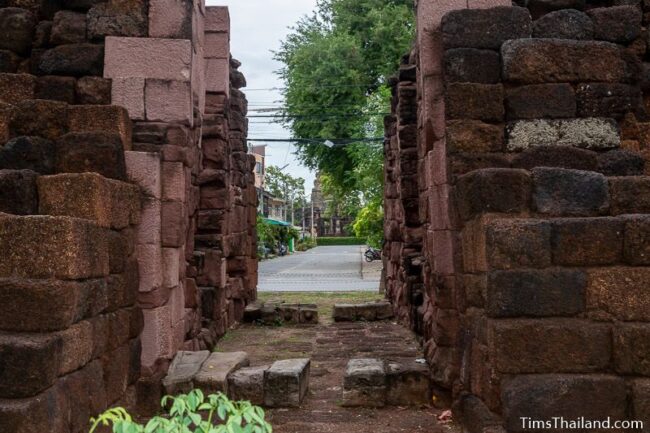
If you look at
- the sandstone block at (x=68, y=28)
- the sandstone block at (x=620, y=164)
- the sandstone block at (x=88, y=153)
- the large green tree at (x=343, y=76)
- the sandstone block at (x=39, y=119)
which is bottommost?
the sandstone block at (x=620, y=164)

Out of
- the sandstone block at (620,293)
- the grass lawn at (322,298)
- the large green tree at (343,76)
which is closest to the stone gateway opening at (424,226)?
the sandstone block at (620,293)

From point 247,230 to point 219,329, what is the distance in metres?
3.14

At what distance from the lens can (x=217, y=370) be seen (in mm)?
5453

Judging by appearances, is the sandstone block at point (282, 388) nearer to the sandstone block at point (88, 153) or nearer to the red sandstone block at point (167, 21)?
the sandstone block at point (88, 153)

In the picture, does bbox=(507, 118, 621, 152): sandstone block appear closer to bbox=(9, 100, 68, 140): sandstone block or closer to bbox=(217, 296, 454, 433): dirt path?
bbox=(217, 296, 454, 433): dirt path

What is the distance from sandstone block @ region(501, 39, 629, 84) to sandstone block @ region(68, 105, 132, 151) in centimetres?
299

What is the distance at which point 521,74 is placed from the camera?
4.84 m

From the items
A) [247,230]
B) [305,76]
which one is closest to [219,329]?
[247,230]

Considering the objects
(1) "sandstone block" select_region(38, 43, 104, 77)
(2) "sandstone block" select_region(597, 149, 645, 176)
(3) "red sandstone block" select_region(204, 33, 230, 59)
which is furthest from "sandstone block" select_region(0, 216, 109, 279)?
(3) "red sandstone block" select_region(204, 33, 230, 59)

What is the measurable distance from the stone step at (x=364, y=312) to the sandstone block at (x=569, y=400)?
22.3 feet

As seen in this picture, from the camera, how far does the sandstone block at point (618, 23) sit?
16.5ft

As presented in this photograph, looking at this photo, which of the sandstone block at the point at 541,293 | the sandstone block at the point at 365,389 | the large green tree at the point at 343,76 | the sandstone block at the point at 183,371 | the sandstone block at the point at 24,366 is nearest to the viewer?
the sandstone block at the point at 24,366

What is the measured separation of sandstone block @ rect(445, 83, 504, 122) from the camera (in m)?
4.86

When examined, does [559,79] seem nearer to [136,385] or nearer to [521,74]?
[521,74]
